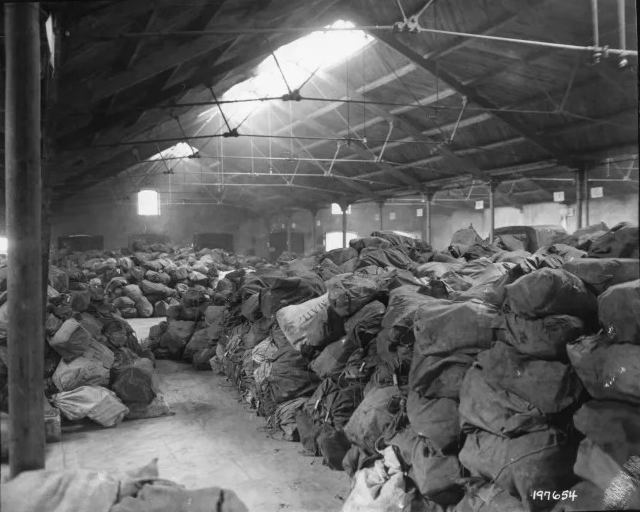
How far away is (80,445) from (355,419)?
2.57 m

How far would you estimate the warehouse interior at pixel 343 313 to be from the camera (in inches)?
63.3

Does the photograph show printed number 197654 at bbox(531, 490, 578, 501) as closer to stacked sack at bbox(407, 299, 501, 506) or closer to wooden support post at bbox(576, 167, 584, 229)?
stacked sack at bbox(407, 299, 501, 506)

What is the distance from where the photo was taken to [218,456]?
419cm

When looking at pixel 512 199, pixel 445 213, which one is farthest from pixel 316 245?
pixel 512 199

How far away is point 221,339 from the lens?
706 centimetres

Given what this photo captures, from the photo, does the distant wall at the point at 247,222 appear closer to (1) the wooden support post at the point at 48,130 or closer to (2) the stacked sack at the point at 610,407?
(2) the stacked sack at the point at 610,407

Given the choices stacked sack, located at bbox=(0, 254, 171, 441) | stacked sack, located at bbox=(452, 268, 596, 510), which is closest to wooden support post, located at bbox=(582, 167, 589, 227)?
stacked sack, located at bbox=(452, 268, 596, 510)

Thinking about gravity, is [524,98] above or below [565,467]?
above

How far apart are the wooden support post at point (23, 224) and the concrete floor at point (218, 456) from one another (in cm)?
194

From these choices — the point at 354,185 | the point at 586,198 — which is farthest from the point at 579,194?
the point at 354,185

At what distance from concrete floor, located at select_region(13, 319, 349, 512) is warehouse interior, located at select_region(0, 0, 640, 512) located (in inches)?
1.1

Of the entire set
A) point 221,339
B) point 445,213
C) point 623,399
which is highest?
point 445,213

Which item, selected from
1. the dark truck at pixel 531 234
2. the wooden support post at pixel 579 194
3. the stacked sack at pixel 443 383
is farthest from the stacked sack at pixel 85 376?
the wooden support post at pixel 579 194

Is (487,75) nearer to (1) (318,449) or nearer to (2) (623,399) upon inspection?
(1) (318,449)
